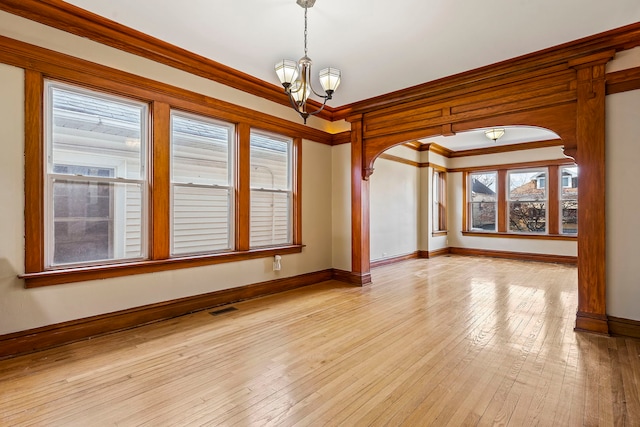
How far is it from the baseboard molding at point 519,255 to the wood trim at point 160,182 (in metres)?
7.70

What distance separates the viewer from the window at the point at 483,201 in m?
8.38

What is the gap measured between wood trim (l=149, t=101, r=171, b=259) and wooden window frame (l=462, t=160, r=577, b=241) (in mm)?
7718

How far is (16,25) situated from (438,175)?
8.52 meters

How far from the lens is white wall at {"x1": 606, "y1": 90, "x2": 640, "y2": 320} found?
3.06 meters

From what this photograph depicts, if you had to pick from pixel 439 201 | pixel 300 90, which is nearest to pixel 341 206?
pixel 300 90

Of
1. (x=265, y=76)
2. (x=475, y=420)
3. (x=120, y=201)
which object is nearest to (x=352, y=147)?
(x=265, y=76)

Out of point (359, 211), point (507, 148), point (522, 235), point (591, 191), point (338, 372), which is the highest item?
point (507, 148)

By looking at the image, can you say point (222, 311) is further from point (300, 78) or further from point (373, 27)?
point (373, 27)

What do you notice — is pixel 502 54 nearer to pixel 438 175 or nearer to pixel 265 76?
pixel 265 76

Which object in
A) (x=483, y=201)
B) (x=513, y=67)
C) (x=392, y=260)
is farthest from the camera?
(x=483, y=201)

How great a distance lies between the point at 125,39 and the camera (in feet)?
10.2

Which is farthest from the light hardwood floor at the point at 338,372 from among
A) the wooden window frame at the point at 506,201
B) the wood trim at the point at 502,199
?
the wood trim at the point at 502,199

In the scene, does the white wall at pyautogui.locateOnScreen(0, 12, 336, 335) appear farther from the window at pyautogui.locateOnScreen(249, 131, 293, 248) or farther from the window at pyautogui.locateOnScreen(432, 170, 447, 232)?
the window at pyautogui.locateOnScreen(432, 170, 447, 232)

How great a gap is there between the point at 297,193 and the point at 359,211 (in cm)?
107
